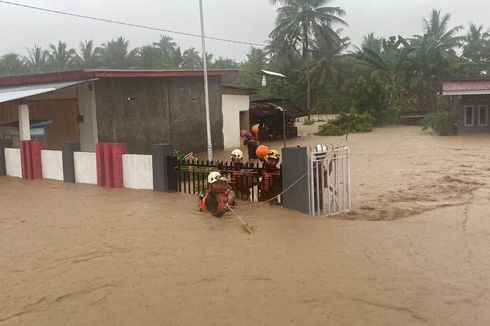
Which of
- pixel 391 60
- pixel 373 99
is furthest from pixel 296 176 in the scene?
pixel 391 60

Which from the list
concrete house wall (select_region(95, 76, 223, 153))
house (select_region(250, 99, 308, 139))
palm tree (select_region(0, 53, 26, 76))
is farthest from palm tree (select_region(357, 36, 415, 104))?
palm tree (select_region(0, 53, 26, 76))

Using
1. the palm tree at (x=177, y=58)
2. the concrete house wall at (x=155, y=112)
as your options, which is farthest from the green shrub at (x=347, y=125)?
the palm tree at (x=177, y=58)

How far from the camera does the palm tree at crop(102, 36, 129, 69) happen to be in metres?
58.0

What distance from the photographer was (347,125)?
30703mm

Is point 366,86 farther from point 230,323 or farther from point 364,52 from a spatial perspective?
point 230,323

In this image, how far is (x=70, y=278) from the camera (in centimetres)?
563

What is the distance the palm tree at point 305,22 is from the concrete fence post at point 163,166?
3407 centimetres

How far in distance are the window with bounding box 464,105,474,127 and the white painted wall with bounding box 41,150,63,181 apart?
880 inches

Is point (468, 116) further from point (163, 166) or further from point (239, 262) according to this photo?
point (239, 262)

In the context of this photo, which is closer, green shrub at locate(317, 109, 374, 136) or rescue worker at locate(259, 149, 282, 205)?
rescue worker at locate(259, 149, 282, 205)

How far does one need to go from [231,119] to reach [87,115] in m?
7.61

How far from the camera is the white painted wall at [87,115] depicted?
57.4 feet

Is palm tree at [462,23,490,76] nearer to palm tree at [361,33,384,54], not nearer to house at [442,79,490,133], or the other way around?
palm tree at [361,33,384,54]

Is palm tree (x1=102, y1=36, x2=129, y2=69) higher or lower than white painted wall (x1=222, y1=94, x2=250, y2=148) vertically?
higher
